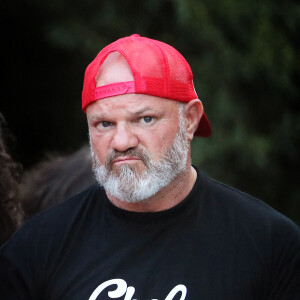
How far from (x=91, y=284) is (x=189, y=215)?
0.41m

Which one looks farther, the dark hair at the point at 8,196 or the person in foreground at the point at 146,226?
the dark hair at the point at 8,196

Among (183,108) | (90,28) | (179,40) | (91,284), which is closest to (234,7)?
(179,40)

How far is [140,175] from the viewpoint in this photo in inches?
97.0

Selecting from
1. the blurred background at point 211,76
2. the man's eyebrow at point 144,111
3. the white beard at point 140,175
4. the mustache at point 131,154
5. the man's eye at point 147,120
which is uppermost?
the man's eyebrow at point 144,111

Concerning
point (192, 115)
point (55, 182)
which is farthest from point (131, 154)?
point (55, 182)

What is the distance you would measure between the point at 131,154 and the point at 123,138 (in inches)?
2.6

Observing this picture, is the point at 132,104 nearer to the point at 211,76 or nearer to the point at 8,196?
the point at 8,196

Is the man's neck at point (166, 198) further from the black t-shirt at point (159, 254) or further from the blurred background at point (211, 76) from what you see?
the blurred background at point (211, 76)

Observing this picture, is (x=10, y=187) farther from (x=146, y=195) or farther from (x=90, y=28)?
(x=90, y=28)

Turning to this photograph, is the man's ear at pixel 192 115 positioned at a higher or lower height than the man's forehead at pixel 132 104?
lower

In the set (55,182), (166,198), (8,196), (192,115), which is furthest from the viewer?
(55,182)

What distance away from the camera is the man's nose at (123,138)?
7.84ft

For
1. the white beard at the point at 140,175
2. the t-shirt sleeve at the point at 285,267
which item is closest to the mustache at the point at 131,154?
the white beard at the point at 140,175

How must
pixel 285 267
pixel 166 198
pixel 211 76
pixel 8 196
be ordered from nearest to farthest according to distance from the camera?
pixel 285 267
pixel 166 198
pixel 8 196
pixel 211 76
